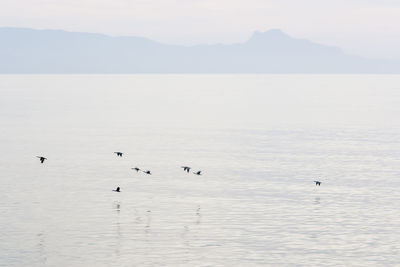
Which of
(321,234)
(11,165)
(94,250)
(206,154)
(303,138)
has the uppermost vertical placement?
(303,138)

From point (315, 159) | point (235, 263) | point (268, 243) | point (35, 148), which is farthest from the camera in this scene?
point (35, 148)

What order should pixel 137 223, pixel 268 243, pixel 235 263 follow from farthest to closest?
pixel 137 223 < pixel 268 243 < pixel 235 263

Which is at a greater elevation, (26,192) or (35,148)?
(35,148)

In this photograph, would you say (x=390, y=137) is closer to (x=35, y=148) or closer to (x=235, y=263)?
(x=35, y=148)

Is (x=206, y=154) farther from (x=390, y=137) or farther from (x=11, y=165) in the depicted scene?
(x=390, y=137)

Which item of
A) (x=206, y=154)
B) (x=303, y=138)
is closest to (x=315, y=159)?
(x=206, y=154)

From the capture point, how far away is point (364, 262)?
72875 millimetres

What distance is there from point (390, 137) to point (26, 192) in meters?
105

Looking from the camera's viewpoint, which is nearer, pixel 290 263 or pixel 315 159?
pixel 290 263

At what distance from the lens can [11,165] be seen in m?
127

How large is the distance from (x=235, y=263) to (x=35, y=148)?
88495 millimetres

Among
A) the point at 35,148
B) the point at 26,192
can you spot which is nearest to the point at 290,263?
the point at 26,192

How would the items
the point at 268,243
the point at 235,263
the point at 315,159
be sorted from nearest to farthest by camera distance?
the point at 235,263 < the point at 268,243 < the point at 315,159

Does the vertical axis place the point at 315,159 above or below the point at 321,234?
above
